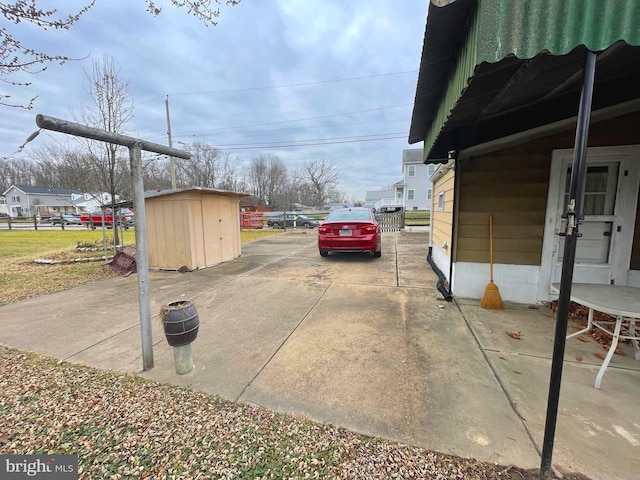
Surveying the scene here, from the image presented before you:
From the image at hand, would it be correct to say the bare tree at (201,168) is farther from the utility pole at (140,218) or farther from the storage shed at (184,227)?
the utility pole at (140,218)

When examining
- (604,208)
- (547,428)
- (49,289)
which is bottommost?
(49,289)

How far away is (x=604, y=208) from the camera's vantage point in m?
3.67

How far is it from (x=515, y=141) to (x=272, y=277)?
4781 mm

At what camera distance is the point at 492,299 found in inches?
155

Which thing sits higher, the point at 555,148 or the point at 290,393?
the point at 555,148

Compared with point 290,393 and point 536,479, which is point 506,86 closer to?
point 536,479

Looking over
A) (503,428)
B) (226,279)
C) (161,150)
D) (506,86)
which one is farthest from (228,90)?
(503,428)

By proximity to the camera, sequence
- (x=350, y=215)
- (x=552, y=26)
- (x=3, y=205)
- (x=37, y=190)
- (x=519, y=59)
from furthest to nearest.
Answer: (x=3, y=205), (x=37, y=190), (x=350, y=215), (x=519, y=59), (x=552, y=26)

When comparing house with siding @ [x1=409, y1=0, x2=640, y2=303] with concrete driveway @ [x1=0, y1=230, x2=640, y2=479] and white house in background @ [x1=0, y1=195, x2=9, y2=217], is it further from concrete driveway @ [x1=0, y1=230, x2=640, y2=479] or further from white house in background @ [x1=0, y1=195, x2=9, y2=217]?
white house in background @ [x1=0, y1=195, x2=9, y2=217]

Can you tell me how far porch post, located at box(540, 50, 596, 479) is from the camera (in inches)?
51.8

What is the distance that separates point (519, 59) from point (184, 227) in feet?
21.0

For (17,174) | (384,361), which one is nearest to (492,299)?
(384,361)

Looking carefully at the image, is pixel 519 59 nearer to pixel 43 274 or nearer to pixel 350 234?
pixel 350 234

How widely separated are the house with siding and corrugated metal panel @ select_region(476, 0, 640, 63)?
31 centimetres
